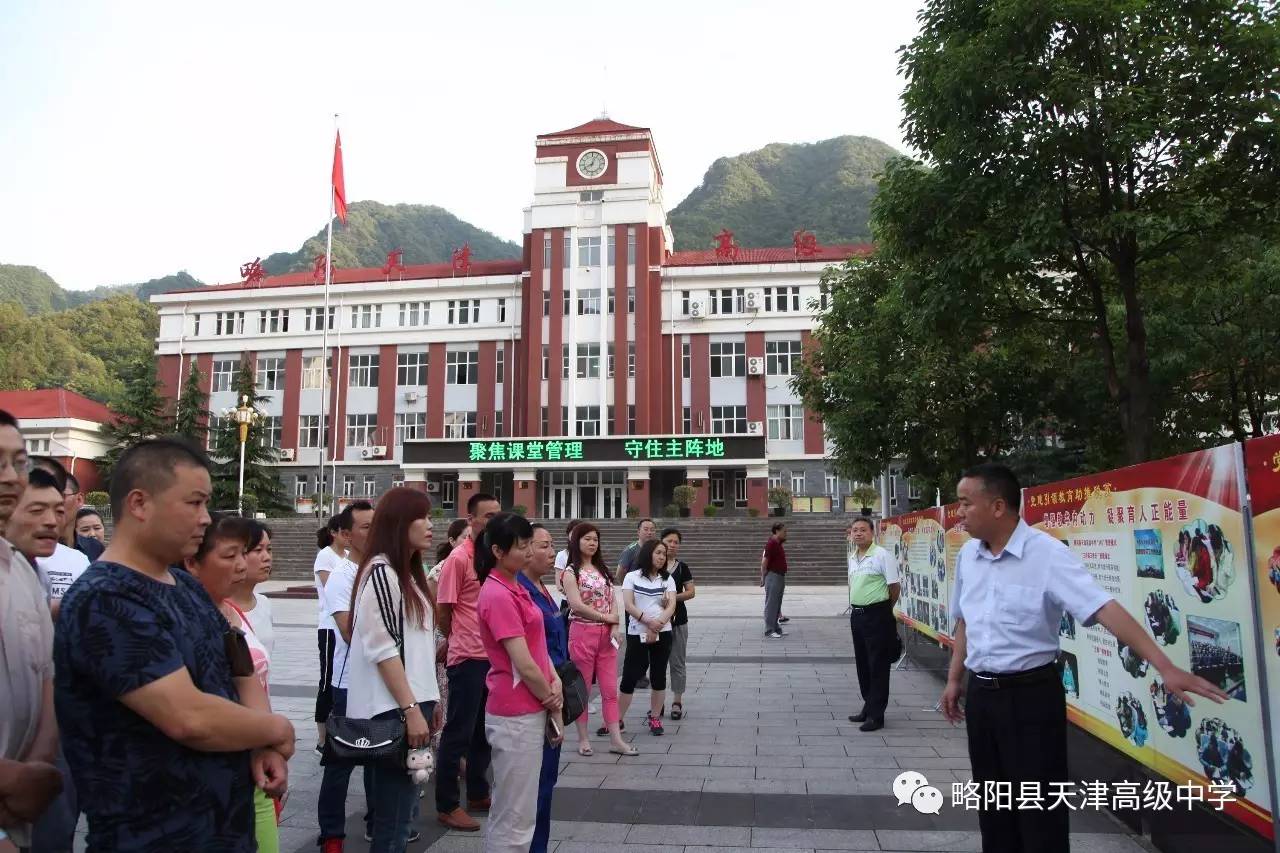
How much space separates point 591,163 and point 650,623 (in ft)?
114

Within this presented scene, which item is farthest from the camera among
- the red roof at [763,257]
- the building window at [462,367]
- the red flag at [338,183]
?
the building window at [462,367]

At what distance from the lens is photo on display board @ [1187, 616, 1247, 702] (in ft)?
10.3

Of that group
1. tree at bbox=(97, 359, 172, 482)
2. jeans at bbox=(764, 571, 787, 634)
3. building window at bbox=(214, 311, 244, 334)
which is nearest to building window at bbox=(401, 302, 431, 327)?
building window at bbox=(214, 311, 244, 334)

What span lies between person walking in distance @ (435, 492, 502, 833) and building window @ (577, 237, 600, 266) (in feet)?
112

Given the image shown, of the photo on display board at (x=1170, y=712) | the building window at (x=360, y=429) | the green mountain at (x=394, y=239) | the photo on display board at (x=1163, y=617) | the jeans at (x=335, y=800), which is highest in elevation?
the green mountain at (x=394, y=239)

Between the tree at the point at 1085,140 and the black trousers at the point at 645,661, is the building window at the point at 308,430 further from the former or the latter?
the black trousers at the point at 645,661

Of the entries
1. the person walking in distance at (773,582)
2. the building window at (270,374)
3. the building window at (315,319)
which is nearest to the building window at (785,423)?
the building window at (315,319)

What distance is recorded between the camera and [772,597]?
12.5 metres

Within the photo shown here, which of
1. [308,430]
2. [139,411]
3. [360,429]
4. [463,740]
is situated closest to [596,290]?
[360,429]

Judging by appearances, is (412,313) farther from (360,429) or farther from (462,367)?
(360,429)

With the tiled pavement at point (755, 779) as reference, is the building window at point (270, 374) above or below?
above

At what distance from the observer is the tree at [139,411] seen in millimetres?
38062

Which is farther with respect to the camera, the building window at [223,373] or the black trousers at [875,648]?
the building window at [223,373]

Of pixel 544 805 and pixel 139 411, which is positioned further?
pixel 139 411
